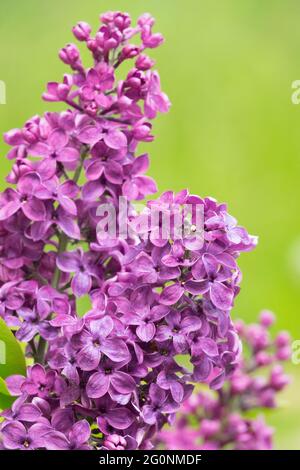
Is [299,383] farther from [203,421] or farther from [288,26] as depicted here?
[288,26]

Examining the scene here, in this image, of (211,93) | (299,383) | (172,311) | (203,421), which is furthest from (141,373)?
(211,93)

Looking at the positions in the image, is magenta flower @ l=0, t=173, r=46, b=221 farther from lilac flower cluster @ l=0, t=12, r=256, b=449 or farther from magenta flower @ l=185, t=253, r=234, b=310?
magenta flower @ l=185, t=253, r=234, b=310

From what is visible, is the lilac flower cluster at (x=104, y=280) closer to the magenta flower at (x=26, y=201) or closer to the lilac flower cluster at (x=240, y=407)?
the magenta flower at (x=26, y=201)

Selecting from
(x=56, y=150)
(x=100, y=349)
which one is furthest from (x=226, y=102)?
(x=100, y=349)

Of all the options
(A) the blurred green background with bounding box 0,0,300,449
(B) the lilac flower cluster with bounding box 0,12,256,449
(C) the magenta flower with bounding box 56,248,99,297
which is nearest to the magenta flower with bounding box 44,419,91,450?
(B) the lilac flower cluster with bounding box 0,12,256,449

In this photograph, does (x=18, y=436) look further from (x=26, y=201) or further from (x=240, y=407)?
(x=240, y=407)
